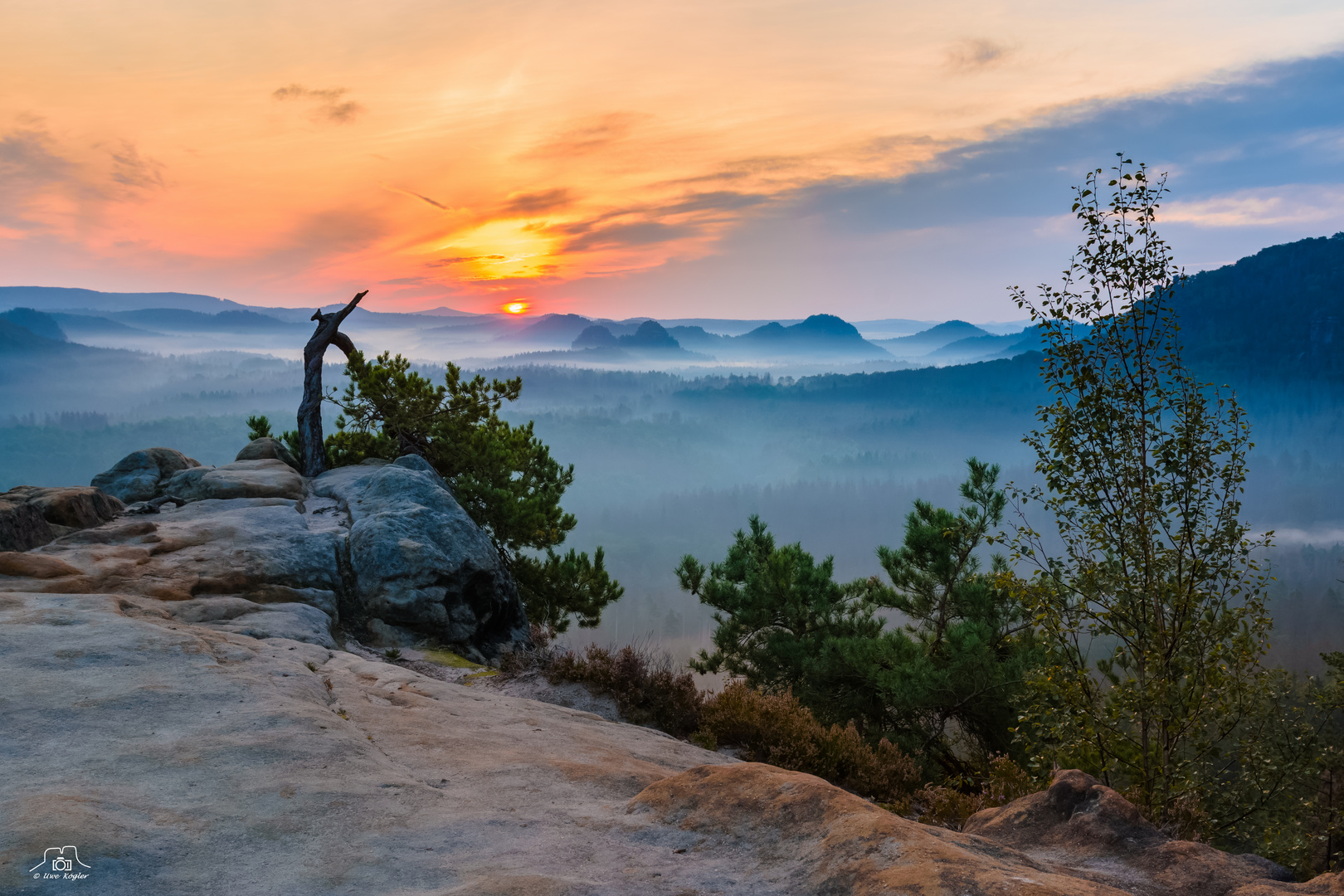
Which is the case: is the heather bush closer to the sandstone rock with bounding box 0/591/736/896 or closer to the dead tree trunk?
the sandstone rock with bounding box 0/591/736/896

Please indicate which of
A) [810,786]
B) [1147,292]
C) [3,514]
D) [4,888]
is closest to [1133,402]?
[1147,292]

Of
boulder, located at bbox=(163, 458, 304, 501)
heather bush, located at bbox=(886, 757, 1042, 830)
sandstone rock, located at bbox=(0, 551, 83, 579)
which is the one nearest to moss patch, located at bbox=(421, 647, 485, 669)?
sandstone rock, located at bbox=(0, 551, 83, 579)

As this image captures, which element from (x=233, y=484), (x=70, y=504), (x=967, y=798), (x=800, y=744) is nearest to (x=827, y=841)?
(x=967, y=798)

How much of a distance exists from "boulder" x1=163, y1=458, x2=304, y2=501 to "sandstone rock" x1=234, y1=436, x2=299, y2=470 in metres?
2.13

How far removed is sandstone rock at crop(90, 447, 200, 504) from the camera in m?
18.8

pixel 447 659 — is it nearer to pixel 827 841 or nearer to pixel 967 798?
pixel 967 798

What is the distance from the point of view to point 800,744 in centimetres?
1323

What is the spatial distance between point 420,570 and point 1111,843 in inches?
531

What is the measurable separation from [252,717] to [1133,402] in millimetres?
12186

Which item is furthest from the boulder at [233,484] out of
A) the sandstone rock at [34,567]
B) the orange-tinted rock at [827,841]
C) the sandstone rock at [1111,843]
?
the sandstone rock at [1111,843]

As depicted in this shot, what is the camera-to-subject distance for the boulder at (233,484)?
18234 mm

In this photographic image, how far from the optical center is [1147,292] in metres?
11.6

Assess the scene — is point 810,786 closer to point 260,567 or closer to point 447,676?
point 447,676

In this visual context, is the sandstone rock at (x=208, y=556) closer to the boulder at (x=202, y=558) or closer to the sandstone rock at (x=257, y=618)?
the boulder at (x=202, y=558)
